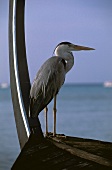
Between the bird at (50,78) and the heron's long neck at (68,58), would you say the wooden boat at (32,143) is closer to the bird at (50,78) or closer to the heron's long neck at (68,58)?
the bird at (50,78)

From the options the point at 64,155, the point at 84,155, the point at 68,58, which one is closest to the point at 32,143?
the point at 64,155

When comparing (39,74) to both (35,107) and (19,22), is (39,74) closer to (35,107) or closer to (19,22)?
(35,107)

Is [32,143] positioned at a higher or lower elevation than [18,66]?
lower

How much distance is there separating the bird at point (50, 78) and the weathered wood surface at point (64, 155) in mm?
222

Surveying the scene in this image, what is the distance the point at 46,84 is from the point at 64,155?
52 centimetres

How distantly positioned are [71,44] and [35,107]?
0.41m

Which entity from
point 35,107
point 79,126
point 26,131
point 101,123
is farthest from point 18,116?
point 101,123

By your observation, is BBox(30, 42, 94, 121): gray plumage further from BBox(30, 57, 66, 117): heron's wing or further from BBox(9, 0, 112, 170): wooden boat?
BBox(9, 0, 112, 170): wooden boat

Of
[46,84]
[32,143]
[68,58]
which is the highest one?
[68,58]

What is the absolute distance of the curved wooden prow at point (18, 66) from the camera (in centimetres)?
259

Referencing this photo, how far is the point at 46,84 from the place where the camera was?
2.32 metres

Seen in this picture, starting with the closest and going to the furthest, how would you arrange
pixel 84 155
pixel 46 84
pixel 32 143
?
pixel 84 155, pixel 32 143, pixel 46 84

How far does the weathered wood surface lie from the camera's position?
1.77 metres

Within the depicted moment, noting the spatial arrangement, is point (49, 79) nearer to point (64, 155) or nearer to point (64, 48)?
point (64, 48)
